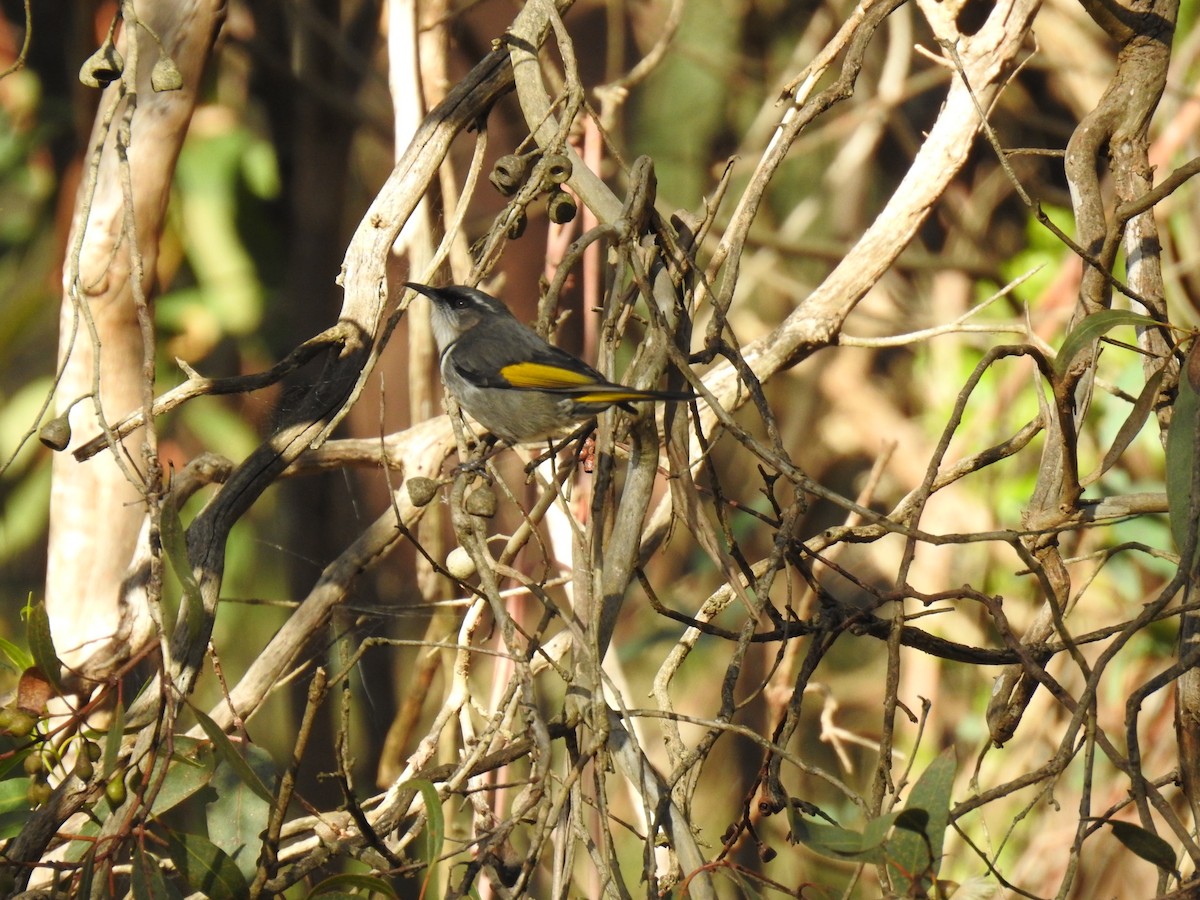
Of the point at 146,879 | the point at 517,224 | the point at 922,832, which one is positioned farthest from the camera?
the point at 517,224

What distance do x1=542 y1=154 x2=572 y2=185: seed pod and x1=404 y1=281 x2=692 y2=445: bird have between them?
23.3 inches

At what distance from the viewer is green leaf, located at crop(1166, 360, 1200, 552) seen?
1.77 metres

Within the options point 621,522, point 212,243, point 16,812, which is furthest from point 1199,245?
point 16,812

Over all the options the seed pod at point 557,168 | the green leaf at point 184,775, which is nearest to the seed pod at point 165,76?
the seed pod at point 557,168

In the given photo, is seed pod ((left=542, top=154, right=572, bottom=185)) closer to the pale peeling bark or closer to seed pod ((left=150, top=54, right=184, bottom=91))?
seed pod ((left=150, top=54, right=184, bottom=91))

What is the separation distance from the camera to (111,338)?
10.6 feet

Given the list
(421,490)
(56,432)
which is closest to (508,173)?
(421,490)

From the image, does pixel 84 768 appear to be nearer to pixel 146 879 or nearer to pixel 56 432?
pixel 146 879

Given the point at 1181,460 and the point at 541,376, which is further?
the point at 541,376

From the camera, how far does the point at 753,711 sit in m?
5.68

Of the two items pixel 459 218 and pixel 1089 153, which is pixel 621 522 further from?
pixel 1089 153

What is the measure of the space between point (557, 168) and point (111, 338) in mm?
1945

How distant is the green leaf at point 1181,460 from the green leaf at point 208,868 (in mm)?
1598

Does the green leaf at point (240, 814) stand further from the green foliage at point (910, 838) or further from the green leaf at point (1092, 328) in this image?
the green leaf at point (1092, 328)
